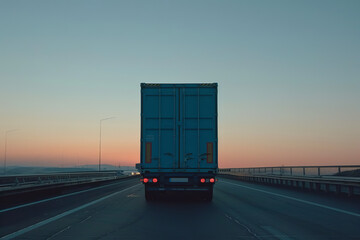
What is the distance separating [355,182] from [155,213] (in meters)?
10.5

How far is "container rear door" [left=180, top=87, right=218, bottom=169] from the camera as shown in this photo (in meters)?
17.2

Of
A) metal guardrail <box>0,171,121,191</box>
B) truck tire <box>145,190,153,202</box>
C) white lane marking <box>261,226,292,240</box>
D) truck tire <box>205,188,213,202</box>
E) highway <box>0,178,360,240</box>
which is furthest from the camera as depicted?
metal guardrail <box>0,171,121,191</box>

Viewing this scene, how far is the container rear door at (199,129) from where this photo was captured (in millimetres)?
17188

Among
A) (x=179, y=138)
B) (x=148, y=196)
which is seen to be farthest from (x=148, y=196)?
(x=179, y=138)

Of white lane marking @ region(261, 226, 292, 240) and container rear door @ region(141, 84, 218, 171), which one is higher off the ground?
container rear door @ region(141, 84, 218, 171)

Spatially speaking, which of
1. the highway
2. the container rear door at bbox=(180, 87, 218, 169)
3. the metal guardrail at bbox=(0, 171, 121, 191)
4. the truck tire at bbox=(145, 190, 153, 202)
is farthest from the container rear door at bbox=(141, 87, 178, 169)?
the metal guardrail at bbox=(0, 171, 121, 191)

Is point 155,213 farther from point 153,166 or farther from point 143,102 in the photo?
point 143,102

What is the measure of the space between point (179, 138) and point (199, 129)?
0.86 meters

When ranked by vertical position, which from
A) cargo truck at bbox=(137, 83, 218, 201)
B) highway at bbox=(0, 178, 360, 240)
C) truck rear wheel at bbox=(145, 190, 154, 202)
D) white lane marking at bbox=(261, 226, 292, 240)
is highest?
cargo truck at bbox=(137, 83, 218, 201)

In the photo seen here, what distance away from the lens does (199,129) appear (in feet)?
56.6

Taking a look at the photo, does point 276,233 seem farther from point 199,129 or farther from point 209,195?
point 209,195

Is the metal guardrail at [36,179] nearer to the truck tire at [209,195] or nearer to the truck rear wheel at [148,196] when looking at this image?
the truck rear wheel at [148,196]

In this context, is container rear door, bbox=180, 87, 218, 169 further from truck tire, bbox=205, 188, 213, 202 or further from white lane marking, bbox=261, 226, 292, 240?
white lane marking, bbox=261, 226, 292, 240

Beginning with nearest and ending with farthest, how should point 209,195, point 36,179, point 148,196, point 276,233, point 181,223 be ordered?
point 276,233, point 181,223, point 209,195, point 148,196, point 36,179
